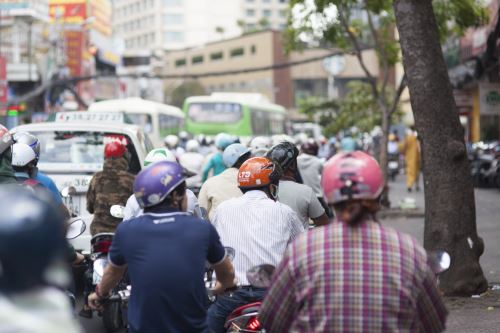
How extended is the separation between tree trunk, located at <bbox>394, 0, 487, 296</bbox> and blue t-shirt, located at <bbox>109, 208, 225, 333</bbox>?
596 cm

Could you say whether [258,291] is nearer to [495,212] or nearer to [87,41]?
[495,212]

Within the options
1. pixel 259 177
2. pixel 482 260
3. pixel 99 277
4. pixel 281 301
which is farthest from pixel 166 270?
pixel 482 260

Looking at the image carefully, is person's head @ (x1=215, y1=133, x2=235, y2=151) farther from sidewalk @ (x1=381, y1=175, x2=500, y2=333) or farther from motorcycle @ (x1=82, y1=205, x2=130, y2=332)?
motorcycle @ (x1=82, y1=205, x2=130, y2=332)

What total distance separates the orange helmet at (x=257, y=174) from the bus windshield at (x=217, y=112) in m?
33.2

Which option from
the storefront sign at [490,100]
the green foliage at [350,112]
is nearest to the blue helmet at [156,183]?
the storefront sign at [490,100]

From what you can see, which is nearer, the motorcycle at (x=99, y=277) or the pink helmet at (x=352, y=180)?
the pink helmet at (x=352, y=180)

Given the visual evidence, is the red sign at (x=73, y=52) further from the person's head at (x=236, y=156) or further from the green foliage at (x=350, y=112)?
the person's head at (x=236, y=156)

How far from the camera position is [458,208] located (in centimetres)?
1068

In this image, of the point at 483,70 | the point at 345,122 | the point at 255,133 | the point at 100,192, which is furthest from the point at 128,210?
the point at 345,122

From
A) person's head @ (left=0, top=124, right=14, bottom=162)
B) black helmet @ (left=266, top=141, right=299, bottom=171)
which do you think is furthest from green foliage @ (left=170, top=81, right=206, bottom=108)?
person's head @ (left=0, top=124, right=14, bottom=162)

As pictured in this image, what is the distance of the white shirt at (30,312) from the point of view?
3201 millimetres

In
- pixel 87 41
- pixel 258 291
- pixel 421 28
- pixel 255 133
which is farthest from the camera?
pixel 87 41

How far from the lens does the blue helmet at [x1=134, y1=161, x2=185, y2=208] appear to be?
202 inches

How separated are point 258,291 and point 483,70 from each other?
69.1ft
